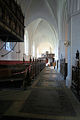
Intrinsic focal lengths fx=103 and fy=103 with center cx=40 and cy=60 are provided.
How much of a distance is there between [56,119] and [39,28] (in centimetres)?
2241

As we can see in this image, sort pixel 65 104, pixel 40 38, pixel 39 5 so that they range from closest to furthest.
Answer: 1. pixel 65 104
2. pixel 39 5
3. pixel 40 38

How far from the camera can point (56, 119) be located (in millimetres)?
2209

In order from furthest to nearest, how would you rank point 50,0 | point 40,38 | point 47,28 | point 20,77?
point 40,38, point 47,28, point 50,0, point 20,77

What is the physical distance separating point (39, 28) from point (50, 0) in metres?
11.9

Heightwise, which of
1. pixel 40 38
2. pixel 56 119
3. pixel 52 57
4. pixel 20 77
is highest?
pixel 40 38

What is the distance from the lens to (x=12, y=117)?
7.34ft

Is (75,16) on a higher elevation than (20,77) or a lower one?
higher

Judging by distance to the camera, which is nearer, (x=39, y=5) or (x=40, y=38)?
(x=39, y=5)

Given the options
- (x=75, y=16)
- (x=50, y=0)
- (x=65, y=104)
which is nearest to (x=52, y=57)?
(x=50, y=0)

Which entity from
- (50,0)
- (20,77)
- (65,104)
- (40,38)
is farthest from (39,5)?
(40,38)

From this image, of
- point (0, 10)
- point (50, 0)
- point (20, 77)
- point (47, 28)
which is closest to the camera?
point (0, 10)

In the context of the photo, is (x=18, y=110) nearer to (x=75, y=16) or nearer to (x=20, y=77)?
(x=20, y=77)

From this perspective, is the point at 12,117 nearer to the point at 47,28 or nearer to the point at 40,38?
the point at 47,28

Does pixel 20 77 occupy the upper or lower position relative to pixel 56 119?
upper
